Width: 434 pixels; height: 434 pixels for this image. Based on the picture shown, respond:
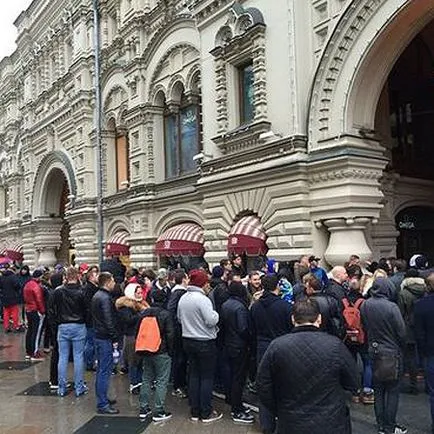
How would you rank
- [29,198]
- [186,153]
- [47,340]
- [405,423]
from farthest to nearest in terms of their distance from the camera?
[29,198], [186,153], [47,340], [405,423]

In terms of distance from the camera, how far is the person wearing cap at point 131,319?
25.3 ft

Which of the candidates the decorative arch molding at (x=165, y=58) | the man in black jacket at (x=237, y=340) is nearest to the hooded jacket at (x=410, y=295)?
the man in black jacket at (x=237, y=340)

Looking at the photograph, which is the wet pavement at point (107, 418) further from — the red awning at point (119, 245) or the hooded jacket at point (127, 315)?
the red awning at point (119, 245)

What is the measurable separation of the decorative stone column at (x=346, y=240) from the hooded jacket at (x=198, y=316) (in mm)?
5284

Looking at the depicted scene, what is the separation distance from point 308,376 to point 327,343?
26 cm

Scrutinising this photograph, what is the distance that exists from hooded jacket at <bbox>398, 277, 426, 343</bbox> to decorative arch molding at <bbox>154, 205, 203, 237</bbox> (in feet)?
32.2

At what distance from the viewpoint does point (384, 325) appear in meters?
6.23

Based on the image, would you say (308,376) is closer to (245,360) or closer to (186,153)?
(245,360)

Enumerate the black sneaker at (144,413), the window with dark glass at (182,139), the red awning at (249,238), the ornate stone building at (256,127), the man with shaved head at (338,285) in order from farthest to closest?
1. the window with dark glass at (182,139)
2. the red awning at (249,238)
3. the ornate stone building at (256,127)
4. the man with shaved head at (338,285)
5. the black sneaker at (144,413)

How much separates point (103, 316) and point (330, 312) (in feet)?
10.0

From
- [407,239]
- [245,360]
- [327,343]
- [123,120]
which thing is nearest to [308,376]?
[327,343]

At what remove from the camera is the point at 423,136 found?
1589 cm

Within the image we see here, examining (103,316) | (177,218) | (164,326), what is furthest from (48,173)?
(164,326)

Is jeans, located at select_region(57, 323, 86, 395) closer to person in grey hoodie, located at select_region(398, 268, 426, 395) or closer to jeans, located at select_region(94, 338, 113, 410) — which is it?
jeans, located at select_region(94, 338, 113, 410)
